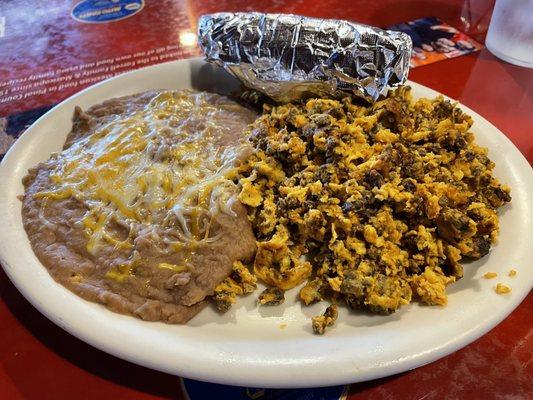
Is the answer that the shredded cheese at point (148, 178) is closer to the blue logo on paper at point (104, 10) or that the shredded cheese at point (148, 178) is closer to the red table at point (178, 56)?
the red table at point (178, 56)

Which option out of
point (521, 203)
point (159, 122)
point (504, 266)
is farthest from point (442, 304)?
point (159, 122)

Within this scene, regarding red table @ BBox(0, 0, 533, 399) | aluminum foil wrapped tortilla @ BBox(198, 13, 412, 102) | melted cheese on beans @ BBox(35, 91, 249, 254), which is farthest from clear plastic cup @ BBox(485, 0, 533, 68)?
melted cheese on beans @ BBox(35, 91, 249, 254)

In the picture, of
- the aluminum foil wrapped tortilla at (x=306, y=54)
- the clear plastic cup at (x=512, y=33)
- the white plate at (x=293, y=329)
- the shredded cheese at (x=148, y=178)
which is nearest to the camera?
the white plate at (x=293, y=329)

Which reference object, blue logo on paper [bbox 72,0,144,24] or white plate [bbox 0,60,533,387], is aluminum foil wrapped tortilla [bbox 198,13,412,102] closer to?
white plate [bbox 0,60,533,387]

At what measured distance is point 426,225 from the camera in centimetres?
119

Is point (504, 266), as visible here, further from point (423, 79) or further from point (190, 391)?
point (423, 79)

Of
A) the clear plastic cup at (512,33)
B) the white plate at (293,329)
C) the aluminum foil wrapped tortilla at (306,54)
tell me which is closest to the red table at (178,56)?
the clear plastic cup at (512,33)

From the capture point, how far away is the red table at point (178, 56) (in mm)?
1127

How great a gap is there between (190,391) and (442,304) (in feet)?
2.25

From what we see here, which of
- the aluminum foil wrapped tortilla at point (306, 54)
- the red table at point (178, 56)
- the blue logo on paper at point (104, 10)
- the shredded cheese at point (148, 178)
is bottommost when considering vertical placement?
the red table at point (178, 56)

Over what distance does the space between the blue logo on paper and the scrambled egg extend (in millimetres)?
1927

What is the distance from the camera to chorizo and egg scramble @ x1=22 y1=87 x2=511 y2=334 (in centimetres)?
115

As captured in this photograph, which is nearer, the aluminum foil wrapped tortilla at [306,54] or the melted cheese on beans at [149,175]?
the melted cheese on beans at [149,175]

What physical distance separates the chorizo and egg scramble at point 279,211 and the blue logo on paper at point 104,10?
1677 mm
